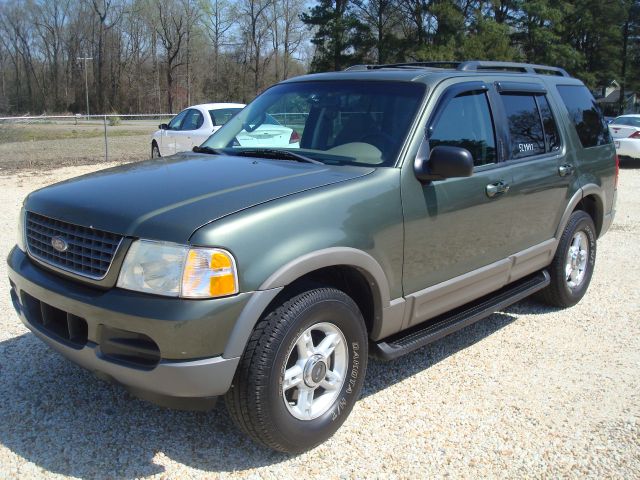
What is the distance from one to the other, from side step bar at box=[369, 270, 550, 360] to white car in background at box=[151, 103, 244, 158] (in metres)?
9.47

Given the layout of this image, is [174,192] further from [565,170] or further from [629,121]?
[629,121]

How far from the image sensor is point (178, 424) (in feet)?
11.3

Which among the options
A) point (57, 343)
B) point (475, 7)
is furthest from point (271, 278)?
point (475, 7)

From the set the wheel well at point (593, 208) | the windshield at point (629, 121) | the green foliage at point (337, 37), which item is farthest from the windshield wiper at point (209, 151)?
the green foliage at point (337, 37)

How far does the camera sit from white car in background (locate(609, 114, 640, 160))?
17.2m

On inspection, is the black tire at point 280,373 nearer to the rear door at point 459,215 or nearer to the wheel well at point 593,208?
the rear door at point 459,215

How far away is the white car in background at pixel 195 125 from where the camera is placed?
1344 centimetres

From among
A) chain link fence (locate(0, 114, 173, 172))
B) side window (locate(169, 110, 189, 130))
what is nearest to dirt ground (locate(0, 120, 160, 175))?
chain link fence (locate(0, 114, 173, 172))

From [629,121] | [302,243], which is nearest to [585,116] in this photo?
[302,243]

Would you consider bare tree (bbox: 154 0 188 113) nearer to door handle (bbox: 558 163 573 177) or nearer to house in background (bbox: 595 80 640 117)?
house in background (bbox: 595 80 640 117)

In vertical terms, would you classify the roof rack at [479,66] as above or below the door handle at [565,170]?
above

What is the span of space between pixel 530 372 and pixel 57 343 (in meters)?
2.95

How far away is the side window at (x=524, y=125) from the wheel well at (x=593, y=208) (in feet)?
3.56

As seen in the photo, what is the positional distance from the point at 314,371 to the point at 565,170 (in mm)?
2873
